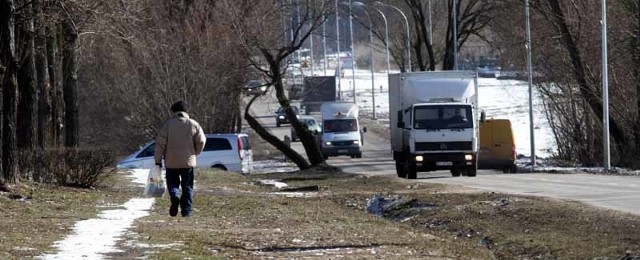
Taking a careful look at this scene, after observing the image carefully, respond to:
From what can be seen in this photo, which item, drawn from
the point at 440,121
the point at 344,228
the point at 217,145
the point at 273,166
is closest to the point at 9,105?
the point at 344,228

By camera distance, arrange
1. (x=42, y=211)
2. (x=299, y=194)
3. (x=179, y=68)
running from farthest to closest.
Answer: (x=179, y=68), (x=299, y=194), (x=42, y=211)

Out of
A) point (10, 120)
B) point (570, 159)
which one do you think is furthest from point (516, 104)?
point (10, 120)

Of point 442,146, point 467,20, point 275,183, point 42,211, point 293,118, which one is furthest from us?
point 467,20

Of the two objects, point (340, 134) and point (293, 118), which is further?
point (340, 134)

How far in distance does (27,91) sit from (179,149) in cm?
722

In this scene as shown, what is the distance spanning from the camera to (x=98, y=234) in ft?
46.9

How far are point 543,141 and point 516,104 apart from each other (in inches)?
1087

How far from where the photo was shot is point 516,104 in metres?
95.1

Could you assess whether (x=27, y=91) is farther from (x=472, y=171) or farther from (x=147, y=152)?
(x=147, y=152)

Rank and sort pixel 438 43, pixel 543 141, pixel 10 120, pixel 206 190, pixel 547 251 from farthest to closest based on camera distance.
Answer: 1. pixel 438 43
2. pixel 543 141
3. pixel 206 190
4. pixel 10 120
5. pixel 547 251

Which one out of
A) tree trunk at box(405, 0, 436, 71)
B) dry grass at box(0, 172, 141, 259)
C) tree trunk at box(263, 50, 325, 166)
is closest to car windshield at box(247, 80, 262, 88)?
tree trunk at box(263, 50, 325, 166)

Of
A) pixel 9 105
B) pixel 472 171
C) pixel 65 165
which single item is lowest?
pixel 472 171

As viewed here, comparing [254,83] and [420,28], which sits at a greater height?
[420,28]

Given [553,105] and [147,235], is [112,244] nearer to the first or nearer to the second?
[147,235]
